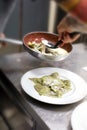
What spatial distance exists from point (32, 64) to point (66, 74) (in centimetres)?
16

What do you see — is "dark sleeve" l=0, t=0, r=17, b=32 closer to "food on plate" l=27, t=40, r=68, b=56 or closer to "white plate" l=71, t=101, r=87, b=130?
"food on plate" l=27, t=40, r=68, b=56

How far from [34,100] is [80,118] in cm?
16

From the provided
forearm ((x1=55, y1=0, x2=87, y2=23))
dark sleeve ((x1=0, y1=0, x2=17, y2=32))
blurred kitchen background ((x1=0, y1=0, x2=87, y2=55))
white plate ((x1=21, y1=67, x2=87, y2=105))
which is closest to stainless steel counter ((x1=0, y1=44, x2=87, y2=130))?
white plate ((x1=21, y1=67, x2=87, y2=105))

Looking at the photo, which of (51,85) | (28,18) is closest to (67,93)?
(51,85)

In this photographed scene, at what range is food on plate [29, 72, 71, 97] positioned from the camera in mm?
697

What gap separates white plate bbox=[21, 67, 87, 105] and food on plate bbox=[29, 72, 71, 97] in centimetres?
1

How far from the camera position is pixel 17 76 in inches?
32.5

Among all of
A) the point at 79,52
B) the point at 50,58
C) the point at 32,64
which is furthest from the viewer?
the point at 79,52

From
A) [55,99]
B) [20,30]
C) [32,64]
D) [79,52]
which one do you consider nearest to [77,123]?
[55,99]

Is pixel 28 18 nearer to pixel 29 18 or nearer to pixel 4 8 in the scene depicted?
pixel 29 18

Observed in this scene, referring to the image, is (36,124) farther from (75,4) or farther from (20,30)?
(20,30)

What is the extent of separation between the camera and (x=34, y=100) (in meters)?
0.70

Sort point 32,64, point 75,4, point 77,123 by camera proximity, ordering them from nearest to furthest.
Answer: point 75,4 < point 77,123 < point 32,64

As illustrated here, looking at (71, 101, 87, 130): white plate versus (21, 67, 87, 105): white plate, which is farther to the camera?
(21, 67, 87, 105): white plate
